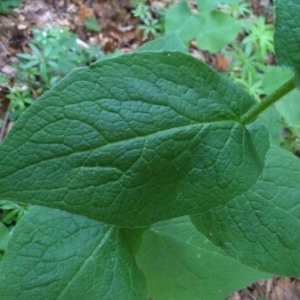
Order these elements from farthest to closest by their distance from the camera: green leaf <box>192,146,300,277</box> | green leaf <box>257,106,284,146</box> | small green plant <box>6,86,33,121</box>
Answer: small green plant <box>6,86,33,121</box> < green leaf <box>257,106,284,146</box> < green leaf <box>192,146,300,277</box>

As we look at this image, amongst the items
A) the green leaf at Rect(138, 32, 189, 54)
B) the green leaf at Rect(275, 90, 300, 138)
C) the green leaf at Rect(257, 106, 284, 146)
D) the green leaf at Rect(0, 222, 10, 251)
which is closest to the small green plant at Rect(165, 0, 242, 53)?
the green leaf at Rect(275, 90, 300, 138)

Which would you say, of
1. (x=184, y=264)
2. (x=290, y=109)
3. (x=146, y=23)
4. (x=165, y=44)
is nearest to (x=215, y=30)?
(x=146, y=23)

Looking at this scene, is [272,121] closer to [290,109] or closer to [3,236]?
[290,109]

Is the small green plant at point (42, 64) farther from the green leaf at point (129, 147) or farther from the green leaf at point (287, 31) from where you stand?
the green leaf at point (287, 31)

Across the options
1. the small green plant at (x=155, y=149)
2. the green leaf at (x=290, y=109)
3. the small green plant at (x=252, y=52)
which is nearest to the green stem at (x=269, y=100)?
the small green plant at (x=155, y=149)

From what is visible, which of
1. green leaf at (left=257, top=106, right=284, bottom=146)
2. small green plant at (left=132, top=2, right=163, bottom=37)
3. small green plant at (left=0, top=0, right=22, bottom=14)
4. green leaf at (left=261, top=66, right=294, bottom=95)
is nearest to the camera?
green leaf at (left=257, top=106, right=284, bottom=146)

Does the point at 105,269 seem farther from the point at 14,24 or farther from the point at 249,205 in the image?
the point at 14,24

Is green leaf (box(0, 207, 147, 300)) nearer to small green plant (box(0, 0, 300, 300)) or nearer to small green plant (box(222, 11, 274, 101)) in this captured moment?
small green plant (box(0, 0, 300, 300))
